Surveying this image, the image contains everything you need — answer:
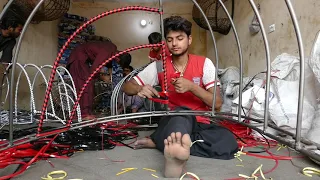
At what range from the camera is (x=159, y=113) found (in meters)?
1.19

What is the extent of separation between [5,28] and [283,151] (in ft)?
7.57

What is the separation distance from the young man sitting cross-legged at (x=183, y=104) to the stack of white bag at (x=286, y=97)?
0.37 meters

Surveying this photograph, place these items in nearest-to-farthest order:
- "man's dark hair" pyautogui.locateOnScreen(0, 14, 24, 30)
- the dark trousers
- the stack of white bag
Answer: the dark trousers, the stack of white bag, "man's dark hair" pyautogui.locateOnScreen(0, 14, 24, 30)

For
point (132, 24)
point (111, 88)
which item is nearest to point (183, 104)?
point (111, 88)

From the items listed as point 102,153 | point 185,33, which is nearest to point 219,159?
point 102,153

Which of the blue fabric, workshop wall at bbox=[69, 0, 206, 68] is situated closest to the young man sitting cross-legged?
the blue fabric

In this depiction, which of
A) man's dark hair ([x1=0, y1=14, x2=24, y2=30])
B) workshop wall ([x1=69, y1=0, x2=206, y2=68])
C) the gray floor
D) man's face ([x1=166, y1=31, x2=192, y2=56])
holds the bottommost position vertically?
the gray floor

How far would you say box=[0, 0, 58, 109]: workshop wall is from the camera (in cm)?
320

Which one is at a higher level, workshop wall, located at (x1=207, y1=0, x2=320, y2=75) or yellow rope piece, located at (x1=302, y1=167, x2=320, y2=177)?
workshop wall, located at (x1=207, y1=0, x2=320, y2=75)

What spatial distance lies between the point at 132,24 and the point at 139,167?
395cm

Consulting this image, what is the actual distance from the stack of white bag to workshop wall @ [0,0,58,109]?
2631 millimetres

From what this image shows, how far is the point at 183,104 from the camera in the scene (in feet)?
4.87

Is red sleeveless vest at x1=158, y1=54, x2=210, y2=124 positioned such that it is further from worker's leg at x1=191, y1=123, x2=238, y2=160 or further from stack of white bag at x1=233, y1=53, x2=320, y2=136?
stack of white bag at x1=233, y1=53, x2=320, y2=136

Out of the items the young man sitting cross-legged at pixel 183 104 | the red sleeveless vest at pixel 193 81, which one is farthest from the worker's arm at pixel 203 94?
the red sleeveless vest at pixel 193 81
